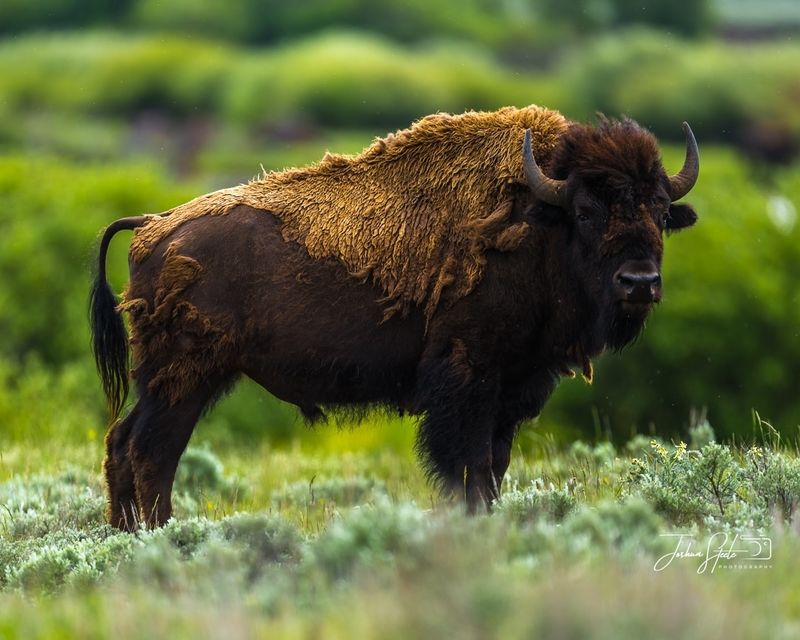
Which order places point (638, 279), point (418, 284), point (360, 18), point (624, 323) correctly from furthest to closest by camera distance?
point (360, 18) < point (418, 284) < point (624, 323) < point (638, 279)

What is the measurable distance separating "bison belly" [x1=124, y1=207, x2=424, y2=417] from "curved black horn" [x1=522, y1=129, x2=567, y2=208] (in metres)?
0.94

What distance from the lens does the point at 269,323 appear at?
7398mm

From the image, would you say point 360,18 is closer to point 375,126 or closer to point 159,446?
point 375,126

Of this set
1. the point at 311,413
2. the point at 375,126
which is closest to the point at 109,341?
the point at 311,413

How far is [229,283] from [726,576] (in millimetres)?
3475

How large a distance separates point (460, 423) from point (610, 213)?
1.34 meters

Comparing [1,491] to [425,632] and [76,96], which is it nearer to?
[425,632]

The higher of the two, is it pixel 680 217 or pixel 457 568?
pixel 680 217

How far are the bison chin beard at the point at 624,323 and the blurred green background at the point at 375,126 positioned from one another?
6.75 metres

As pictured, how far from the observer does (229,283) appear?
24.3 feet

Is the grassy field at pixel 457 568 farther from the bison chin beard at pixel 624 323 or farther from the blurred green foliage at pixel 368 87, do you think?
the blurred green foliage at pixel 368 87

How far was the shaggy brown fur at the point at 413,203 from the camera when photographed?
7293 mm

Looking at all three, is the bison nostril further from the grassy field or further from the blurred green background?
the blurred green background

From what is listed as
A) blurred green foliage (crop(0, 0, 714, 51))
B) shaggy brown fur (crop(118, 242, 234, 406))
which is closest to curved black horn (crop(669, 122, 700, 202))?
shaggy brown fur (crop(118, 242, 234, 406))
